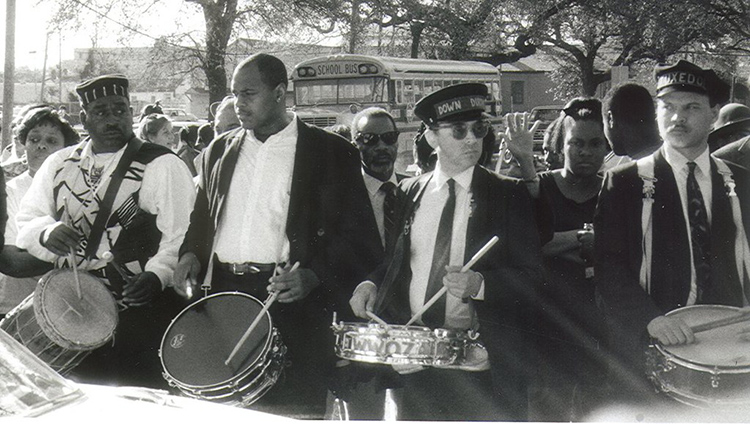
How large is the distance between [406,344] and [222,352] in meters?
0.85

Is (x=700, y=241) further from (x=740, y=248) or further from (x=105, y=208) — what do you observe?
(x=105, y=208)

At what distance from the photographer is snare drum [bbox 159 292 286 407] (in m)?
3.58

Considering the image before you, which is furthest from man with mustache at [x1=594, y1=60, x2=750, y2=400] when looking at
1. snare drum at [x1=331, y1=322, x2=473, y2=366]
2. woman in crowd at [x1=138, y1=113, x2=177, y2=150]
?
woman in crowd at [x1=138, y1=113, x2=177, y2=150]

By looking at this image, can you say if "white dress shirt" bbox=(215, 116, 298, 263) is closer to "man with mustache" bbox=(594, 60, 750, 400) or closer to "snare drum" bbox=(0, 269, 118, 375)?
"snare drum" bbox=(0, 269, 118, 375)

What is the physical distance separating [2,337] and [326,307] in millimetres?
1866

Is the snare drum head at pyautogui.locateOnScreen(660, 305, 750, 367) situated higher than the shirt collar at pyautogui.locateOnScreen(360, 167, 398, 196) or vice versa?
the shirt collar at pyautogui.locateOnScreen(360, 167, 398, 196)

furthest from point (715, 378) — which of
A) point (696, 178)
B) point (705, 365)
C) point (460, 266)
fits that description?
point (460, 266)

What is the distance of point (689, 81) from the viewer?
3.58 m

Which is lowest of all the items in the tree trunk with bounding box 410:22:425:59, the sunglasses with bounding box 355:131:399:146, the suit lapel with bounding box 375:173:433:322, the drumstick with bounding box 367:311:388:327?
the drumstick with bounding box 367:311:388:327

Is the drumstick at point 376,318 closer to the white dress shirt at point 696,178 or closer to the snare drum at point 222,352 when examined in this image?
the snare drum at point 222,352

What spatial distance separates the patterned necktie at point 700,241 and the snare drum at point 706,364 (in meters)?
0.24

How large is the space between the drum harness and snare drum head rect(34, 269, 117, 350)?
2319mm

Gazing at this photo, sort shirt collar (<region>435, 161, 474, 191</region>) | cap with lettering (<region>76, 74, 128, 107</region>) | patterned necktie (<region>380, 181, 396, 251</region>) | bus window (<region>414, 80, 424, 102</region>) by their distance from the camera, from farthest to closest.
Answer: bus window (<region>414, 80, 424, 102</region>) < cap with lettering (<region>76, 74, 128, 107</region>) < patterned necktie (<region>380, 181, 396, 251</region>) < shirt collar (<region>435, 161, 474, 191</region>)

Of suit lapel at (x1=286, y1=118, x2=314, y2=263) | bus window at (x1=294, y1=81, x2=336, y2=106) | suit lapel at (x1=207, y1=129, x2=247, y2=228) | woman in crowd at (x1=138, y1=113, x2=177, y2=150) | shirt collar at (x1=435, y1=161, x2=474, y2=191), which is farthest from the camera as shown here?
woman in crowd at (x1=138, y1=113, x2=177, y2=150)
